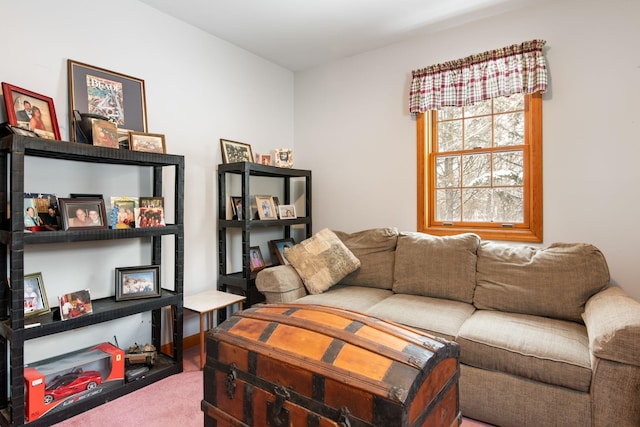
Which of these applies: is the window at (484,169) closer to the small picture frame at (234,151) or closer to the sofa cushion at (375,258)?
the sofa cushion at (375,258)

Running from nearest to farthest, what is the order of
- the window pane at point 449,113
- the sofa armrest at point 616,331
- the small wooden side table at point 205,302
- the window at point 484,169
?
the sofa armrest at point 616,331
the small wooden side table at point 205,302
the window at point 484,169
the window pane at point 449,113

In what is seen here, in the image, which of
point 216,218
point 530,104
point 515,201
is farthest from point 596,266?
point 216,218

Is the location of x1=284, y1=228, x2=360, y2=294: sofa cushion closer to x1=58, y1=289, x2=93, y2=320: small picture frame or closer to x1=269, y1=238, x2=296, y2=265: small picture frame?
x1=269, y1=238, x2=296, y2=265: small picture frame

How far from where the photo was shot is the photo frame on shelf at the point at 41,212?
1.91 meters

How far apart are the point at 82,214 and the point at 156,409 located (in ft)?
3.99

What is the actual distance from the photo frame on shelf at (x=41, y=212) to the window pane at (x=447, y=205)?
9.32 ft

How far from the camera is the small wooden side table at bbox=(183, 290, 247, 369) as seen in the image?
245 centimetres

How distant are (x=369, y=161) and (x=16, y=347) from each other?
2902mm

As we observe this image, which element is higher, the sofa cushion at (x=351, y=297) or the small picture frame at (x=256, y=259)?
the small picture frame at (x=256, y=259)

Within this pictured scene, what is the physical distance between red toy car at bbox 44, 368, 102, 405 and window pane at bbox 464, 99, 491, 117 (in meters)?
3.36

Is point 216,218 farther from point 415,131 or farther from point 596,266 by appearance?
point 596,266

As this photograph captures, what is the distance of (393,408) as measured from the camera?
3.45 feet

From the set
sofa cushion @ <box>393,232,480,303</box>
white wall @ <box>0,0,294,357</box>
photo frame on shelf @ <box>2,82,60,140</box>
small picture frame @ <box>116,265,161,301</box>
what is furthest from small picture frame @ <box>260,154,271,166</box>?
photo frame on shelf @ <box>2,82,60,140</box>

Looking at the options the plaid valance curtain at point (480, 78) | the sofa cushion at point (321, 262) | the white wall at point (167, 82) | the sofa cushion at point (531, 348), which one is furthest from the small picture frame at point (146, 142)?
the sofa cushion at point (531, 348)
